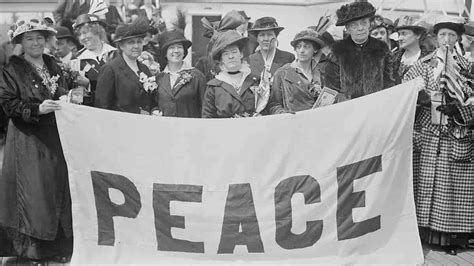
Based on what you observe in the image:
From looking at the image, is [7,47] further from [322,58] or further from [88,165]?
[322,58]

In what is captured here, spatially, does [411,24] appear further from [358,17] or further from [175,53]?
[175,53]

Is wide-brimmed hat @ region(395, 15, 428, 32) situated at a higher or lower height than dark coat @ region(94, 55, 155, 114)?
higher

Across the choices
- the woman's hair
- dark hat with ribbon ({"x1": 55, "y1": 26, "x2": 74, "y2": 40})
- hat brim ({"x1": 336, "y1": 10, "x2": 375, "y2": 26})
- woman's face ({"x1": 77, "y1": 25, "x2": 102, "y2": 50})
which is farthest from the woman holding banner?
dark hat with ribbon ({"x1": 55, "y1": 26, "x2": 74, "y2": 40})

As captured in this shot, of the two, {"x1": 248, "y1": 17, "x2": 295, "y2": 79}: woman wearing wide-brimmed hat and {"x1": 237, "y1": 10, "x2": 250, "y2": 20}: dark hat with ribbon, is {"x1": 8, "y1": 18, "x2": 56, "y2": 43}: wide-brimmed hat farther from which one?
{"x1": 237, "y1": 10, "x2": 250, "y2": 20}: dark hat with ribbon

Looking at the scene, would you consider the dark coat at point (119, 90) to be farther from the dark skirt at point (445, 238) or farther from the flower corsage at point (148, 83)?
the dark skirt at point (445, 238)

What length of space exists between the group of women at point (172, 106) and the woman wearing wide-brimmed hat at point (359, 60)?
151mm

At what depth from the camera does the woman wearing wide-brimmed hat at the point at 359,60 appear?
18.0ft

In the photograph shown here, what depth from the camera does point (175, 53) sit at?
5.93 meters

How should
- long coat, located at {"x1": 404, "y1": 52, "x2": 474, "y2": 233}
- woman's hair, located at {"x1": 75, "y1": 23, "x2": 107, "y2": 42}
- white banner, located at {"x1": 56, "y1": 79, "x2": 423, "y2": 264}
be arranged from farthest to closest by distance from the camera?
woman's hair, located at {"x1": 75, "y1": 23, "x2": 107, "y2": 42} < long coat, located at {"x1": 404, "y1": 52, "x2": 474, "y2": 233} < white banner, located at {"x1": 56, "y1": 79, "x2": 423, "y2": 264}

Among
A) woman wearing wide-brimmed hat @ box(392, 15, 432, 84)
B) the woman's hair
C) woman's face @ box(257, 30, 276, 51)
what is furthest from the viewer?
the woman's hair

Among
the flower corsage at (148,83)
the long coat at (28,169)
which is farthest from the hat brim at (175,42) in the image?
the long coat at (28,169)

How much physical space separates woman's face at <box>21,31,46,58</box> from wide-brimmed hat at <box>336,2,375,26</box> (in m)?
2.62

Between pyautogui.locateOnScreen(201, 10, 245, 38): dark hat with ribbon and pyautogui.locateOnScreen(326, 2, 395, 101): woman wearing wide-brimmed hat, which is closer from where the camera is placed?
pyautogui.locateOnScreen(326, 2, 395, 101): woman wearing wide-brimmed hat

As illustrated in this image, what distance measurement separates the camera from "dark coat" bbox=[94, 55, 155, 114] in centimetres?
558
